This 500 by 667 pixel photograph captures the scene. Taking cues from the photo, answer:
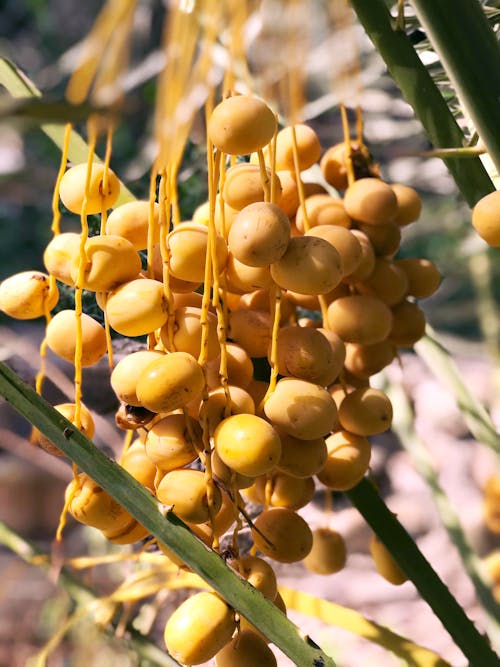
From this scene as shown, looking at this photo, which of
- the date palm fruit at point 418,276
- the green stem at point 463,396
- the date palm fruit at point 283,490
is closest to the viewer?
the date palm fruit at point 283,490

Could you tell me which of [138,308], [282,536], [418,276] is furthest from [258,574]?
[418,276]

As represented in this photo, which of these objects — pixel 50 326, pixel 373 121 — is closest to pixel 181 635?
pixel 50 326

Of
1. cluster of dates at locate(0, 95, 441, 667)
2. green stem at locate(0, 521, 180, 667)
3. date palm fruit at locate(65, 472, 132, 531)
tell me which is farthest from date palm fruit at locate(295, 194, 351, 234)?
green stem at locate(0, 521, 180, 667)

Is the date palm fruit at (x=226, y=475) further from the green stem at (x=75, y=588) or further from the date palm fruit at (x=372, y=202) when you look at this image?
the green stem at (x=75, y=588)

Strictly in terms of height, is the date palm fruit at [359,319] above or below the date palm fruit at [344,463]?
above

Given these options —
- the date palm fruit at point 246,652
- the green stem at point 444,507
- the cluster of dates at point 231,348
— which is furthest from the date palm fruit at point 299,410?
the green stem at point 444,507

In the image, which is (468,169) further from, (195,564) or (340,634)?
(340,634)
